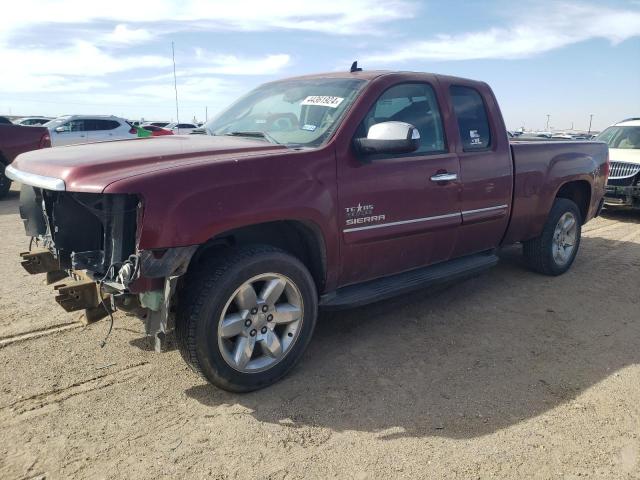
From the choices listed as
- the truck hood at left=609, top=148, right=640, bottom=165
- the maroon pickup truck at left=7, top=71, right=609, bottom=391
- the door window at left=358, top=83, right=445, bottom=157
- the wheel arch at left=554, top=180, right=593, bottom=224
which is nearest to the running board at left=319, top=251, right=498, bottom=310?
the maroon pickup truck at left=7, top=71, right=609, bottom=391

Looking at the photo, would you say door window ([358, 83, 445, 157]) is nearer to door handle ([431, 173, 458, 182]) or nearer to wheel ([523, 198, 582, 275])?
door handle ([431, 173, 458, 182])

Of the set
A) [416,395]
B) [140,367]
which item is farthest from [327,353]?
[140,367]

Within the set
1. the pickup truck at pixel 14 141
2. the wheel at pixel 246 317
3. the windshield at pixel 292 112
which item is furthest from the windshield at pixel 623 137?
the pickup truck at pixel 14 141

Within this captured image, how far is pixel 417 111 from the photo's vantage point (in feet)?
12.8

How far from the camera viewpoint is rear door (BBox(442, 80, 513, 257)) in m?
4.11

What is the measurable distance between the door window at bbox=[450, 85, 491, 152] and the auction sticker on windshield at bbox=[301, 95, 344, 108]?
114cm

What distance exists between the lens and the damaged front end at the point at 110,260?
8.48ft

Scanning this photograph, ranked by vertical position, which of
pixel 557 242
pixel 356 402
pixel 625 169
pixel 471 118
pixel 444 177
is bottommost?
pixel 356 402

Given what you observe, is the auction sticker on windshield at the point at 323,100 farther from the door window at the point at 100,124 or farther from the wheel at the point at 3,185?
the door window at the point at 100,124

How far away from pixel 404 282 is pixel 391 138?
1.14 meters

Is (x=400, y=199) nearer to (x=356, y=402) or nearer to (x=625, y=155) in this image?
(x=356, y=402)

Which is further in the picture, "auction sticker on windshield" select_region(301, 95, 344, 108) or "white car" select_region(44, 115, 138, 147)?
"white car" select_region(44, 115, 138, 147)

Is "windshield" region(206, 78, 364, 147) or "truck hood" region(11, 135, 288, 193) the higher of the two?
"windshield" region(206, 78, 364, 147)

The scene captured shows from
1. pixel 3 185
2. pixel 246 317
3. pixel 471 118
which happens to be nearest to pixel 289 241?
pixel 246 317
